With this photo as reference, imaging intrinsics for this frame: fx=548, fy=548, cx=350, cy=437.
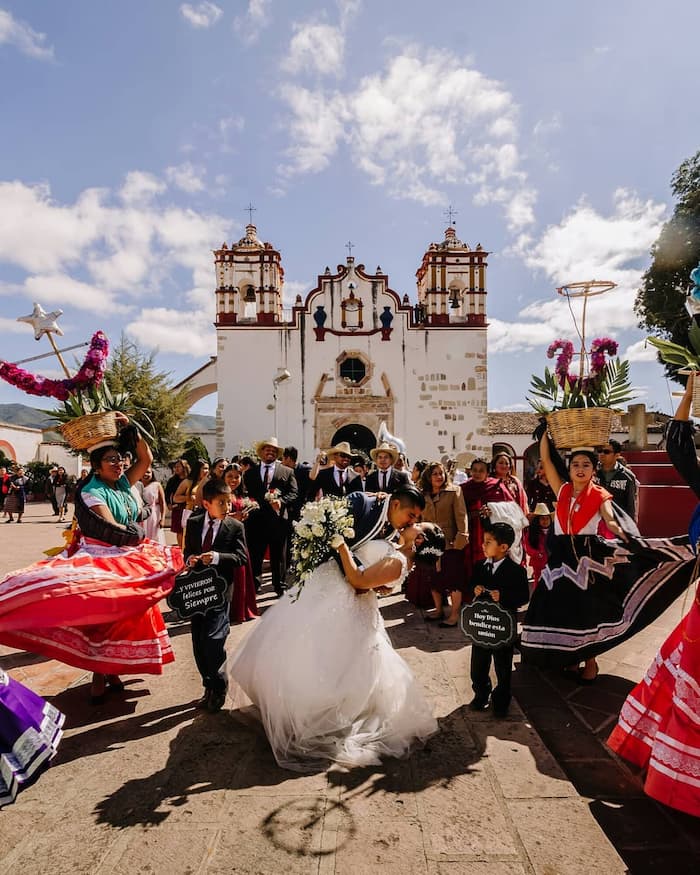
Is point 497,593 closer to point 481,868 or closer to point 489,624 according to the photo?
point 489,624

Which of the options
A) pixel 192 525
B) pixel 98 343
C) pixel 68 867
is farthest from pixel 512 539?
pixel 98 343

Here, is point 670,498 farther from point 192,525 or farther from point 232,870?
point 232,870

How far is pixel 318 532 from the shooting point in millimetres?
3170

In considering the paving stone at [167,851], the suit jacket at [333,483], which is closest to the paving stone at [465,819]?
the paving stone at [167,851]

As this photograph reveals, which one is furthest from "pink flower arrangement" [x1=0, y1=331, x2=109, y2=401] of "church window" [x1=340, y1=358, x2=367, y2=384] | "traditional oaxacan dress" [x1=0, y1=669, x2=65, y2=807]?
"church window" [x1=340, y1=358, x2=367, y2=384]

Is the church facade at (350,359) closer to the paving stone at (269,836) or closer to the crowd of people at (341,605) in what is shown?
the crowd of people at (341,605)

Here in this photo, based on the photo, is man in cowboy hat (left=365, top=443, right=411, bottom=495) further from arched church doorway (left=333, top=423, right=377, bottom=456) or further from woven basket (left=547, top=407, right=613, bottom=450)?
arched church doorway (left=333, top=423, right=377, bottom=456)

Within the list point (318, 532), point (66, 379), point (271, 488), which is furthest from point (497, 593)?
point (271, 488)

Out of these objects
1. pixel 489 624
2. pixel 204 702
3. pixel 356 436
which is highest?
pixel 356 436

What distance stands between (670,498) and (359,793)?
9.90 meters

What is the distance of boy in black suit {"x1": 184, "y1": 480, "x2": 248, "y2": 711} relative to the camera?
3.81 m

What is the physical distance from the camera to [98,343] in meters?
4.58

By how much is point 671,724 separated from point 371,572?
162cm

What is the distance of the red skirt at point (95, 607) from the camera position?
3471 mm
